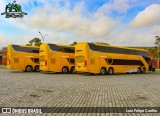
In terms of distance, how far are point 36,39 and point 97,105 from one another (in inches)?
2574

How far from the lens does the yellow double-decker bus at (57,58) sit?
105ft

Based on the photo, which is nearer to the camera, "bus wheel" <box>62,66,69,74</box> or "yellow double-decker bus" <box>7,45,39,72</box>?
"bus wheel" <box>62,66,69,74</box>

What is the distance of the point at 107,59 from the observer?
3142 cm

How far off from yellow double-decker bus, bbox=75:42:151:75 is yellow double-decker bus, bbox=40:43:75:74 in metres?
2.38

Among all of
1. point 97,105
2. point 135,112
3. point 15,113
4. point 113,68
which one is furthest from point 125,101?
point 113,68

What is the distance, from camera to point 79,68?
30.2 m

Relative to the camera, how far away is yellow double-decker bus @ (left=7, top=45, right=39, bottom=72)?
114 feet

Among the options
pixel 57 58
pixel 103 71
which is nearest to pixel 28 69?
pixel 57 58

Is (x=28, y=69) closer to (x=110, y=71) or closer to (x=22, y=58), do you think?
(x=22, y=58)

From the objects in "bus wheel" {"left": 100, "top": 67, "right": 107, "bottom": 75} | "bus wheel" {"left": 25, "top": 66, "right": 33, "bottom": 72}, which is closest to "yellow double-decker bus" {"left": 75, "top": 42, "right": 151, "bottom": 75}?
"bus wheel" {"left": 100, "top": 67, "right": 107, "bottom": 75}

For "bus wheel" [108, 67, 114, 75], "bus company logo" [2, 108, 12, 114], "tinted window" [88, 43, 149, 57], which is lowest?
"bus company logo" [2, 108, 12, 114]

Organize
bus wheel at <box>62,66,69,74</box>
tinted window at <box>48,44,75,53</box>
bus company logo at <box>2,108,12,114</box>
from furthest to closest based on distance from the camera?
bus wheel at <box>62,66,69,74</box> < tinted window at <box>48,44,75,53</box> < bus company logo at <box>2,108,12,114</box>

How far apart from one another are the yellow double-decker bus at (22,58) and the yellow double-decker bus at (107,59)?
23.9 feet

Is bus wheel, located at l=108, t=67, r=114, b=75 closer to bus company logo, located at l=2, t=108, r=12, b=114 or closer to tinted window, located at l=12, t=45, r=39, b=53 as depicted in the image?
tinted window, located at l=12, t=45, r=39, b=53
